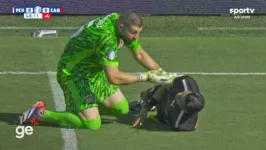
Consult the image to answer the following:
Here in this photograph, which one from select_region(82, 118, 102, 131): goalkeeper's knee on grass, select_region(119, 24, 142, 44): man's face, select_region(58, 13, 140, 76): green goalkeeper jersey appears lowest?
select_region(82, 118, 102, 131): goalkeeper's knee on grass

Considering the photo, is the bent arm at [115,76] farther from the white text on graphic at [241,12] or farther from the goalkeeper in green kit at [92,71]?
the white text on graphic at [241,12]

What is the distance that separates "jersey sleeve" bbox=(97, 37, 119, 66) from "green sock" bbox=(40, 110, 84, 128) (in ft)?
2.67

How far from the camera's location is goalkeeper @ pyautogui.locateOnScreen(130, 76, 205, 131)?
8883 millimetres

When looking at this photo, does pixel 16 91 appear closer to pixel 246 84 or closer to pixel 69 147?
pixel 69 147

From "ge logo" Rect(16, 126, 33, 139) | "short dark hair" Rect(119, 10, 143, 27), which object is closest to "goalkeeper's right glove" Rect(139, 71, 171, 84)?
"short dark hair" Rect(119, 10, 143, 27)

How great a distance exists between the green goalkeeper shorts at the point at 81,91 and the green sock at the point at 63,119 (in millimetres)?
107

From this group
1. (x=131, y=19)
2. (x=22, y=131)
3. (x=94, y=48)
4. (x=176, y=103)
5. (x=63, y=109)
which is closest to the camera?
(x=131, y=19)

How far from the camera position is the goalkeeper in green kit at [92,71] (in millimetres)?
8625

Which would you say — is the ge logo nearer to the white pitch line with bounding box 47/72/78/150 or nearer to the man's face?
the white pitch line with bounding box 47/72/78/150

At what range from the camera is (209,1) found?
1686cm

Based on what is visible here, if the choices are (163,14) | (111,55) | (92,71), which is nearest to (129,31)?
(111,55)

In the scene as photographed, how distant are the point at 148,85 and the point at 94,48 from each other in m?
2.69

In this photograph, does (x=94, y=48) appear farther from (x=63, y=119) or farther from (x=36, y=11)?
(x=36, y=11)

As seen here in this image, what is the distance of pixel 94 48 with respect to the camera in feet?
29.0
